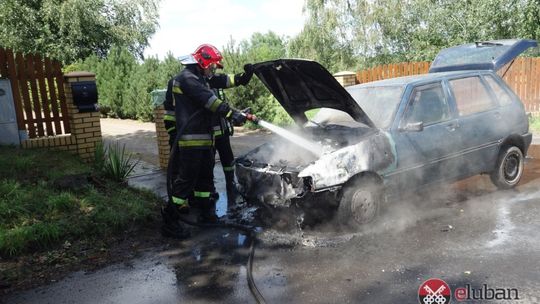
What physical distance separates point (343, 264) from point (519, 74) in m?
11.0

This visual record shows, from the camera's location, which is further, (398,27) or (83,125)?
(398,27)

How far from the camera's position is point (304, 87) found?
4.92 metres

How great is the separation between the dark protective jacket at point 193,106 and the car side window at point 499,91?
3482 millimetres

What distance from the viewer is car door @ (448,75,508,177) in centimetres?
510

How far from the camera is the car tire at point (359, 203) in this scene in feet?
14.2

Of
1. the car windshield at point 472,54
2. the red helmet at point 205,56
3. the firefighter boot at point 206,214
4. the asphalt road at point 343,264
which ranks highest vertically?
the red helmet at point 205,56

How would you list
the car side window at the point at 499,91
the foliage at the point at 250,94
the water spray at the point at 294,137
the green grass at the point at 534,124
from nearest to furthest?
the water spray at the point at 294,137
the car side window at the point at 499,91
the green grass at the point at 534,124
the foliage at the point at 250,94

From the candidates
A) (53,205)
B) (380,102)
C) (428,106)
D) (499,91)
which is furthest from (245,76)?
(499,91)

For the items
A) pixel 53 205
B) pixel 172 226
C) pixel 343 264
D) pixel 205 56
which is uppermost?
pixel 205 56

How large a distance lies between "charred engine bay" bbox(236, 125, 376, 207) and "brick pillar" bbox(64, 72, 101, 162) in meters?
2.99

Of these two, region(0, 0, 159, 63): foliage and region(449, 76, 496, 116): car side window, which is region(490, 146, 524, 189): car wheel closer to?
region(449, 76, 496, 116): car side window

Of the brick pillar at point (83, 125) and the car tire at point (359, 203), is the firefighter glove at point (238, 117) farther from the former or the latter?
the brick pillar at point (83, 125)

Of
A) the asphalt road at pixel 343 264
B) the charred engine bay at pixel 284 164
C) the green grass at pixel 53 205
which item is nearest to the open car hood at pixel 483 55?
the asphalt road at pixel 343 264

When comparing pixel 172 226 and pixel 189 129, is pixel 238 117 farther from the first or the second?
pixel 172 226
